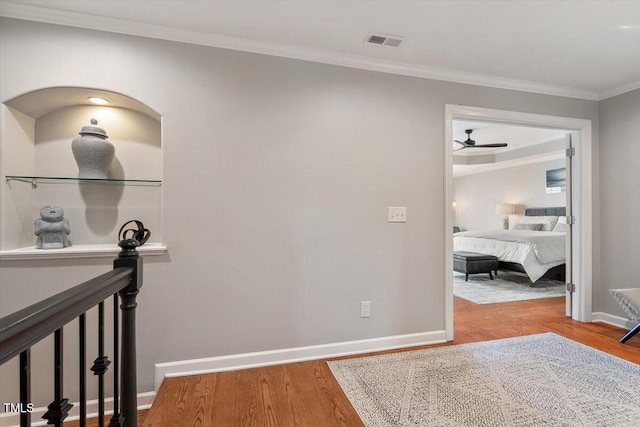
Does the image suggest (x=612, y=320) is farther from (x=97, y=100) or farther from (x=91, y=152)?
(x=97, y=100)

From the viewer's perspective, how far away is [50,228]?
6.29 ft

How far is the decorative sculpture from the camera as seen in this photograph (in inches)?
81.4

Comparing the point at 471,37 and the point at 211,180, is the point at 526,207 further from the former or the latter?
the point at 211,180

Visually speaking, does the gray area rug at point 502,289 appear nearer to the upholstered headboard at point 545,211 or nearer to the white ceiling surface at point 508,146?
the upholstered headboard at point 545,211

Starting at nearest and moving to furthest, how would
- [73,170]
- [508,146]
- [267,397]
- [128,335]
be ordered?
[128,335], [267,397], [73,170], [508,146]

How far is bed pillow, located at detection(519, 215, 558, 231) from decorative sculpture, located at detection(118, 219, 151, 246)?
6857 mm

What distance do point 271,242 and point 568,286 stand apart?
10.4 feet

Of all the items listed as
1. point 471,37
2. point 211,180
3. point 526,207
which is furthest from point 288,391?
point 526,207

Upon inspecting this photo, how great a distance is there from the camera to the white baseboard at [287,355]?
2.06 meters

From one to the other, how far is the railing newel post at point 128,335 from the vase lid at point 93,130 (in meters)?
1.33

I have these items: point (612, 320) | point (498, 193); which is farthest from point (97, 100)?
point (498, 193)

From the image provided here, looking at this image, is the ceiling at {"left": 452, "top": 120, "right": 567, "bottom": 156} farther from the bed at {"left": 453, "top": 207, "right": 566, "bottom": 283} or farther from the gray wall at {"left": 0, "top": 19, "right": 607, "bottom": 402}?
the gray wall at {"left": 0, "top": 19, "right": 607, "bottom": 402}

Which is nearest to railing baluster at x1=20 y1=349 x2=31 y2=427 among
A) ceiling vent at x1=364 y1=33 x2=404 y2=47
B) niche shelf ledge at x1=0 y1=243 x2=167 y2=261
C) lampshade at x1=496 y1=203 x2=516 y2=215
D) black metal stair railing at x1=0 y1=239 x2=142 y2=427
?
black metal stair railing at x1=0 y1=239 x2=142 y2=427

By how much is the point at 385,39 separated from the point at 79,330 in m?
2.34
